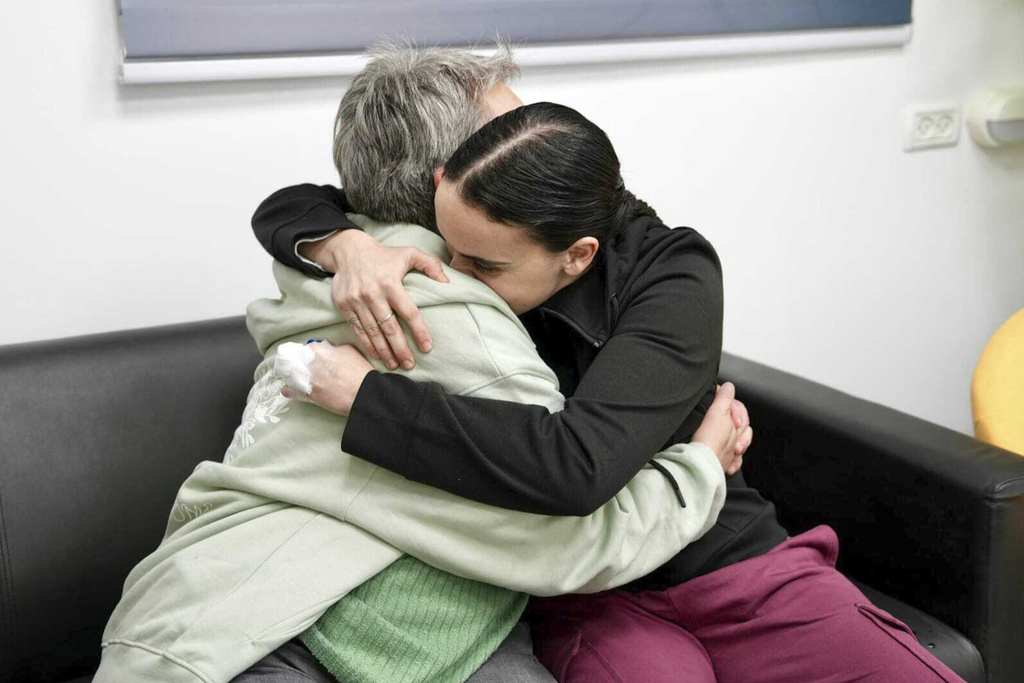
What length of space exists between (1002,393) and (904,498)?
38 centimetres

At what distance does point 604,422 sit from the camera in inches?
45.6

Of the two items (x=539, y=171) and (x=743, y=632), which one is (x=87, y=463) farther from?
(x=743, y=632)

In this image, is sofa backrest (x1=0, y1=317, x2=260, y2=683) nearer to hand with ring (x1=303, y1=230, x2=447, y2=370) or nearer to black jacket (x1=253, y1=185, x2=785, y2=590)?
black jacket (x1=253, y1=185, x2=785, y2=590)

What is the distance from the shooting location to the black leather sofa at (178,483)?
57.6 inches

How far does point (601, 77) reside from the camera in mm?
2143

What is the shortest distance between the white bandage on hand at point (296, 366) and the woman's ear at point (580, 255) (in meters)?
0.33


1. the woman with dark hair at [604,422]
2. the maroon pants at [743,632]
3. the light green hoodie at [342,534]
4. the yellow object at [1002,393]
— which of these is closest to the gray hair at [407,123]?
A: the woman with dark hair at [604,422]

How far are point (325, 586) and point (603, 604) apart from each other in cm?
43

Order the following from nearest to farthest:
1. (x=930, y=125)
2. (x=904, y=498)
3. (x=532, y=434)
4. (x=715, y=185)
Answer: (x=532, y=434)
(x=904, y=498)
(x=715, y=185)
(x=930, y=125)

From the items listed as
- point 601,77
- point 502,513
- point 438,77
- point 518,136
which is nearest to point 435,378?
point 502,513

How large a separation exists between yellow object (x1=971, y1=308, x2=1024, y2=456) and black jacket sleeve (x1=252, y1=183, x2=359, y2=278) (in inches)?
43.9

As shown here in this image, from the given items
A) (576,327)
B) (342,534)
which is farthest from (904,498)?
(342,534)

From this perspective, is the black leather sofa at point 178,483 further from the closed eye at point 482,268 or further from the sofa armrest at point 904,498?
the closed eye at point 482,268

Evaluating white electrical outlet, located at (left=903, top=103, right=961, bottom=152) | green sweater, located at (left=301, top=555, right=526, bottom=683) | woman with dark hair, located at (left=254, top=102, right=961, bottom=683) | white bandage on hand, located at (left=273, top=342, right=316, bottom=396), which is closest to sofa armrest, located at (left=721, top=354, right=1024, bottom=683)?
woman with dark hair, located at (left=254, top=102, right=961, bottom=683)
